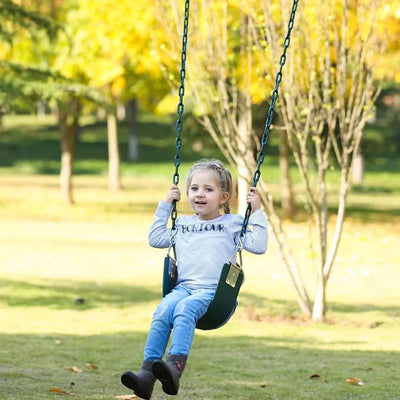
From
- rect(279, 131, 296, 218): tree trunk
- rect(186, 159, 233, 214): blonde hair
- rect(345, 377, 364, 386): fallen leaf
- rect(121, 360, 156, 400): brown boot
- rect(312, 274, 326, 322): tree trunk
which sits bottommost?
rect(279, 131, 296, 218): tree trunk

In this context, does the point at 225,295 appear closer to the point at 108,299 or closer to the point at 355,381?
the point at 355,381

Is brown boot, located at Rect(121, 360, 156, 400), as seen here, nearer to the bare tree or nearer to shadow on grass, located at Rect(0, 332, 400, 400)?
shadow on grass, located at Rect(0, 332, 400, 400)

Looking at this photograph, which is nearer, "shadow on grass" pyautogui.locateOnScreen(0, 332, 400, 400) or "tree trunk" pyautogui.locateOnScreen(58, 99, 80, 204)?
"shadow on grass" pyautogui.locateOnScreen(0, 332, 400, 400)

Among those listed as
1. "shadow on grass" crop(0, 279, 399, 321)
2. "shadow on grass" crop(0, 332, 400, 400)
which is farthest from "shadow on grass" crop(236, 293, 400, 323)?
"shadow on grass" crop(0, 332, 400, 400)

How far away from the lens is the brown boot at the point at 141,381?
4.75 meters

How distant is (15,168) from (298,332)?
33.8m

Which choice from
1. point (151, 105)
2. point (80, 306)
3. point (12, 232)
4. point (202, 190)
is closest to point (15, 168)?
point (151, 105)

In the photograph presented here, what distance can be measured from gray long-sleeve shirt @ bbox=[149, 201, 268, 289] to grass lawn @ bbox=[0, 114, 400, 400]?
126cm

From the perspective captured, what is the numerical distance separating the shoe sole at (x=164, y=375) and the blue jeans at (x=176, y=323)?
16 cm

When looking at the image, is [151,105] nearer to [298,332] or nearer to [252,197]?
[298,332]

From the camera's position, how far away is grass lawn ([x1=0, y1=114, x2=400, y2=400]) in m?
6.89

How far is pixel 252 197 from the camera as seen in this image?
5414 mm

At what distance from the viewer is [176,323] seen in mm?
5016

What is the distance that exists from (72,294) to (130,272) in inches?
83.8
